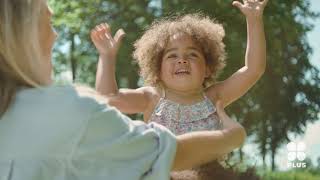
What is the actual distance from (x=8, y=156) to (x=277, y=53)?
7.11 meters

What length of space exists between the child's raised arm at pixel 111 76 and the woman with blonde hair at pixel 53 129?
1000mm

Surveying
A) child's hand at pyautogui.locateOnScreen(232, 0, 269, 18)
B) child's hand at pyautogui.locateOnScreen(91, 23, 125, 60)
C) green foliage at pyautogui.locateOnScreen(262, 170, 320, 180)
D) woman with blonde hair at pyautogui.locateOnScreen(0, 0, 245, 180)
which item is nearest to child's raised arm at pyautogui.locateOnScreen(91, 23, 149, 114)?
child's hand at pyautogui.locateOnScreen(91, 23, 125, 60)

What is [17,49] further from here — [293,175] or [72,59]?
[72,59]

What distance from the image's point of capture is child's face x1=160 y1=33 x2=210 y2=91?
6.82ft

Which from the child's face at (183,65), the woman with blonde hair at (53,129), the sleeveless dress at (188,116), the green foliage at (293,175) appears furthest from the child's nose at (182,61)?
the green foliage at (293,175)

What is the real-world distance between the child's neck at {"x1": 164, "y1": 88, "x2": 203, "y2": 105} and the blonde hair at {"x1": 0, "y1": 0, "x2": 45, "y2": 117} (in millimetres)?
1213

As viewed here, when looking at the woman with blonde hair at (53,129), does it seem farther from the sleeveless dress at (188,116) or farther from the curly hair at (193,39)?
the curly hair at (193,39)

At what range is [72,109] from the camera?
868 mm

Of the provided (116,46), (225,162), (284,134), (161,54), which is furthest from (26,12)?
(284,134)

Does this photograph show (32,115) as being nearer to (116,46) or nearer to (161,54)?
(116,46)

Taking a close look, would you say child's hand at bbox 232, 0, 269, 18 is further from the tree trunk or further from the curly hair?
the tree trunk

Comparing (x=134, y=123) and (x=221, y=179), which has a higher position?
(x=134, y=123)

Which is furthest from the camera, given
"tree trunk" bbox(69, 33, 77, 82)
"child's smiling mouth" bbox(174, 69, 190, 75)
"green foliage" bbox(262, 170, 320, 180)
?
"tree trunk" bbox(69, 33, 77, 82)

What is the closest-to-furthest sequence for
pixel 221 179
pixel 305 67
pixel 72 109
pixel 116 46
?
pixel 72 109 < pixel 221 179 < pixel 116 46 < pixel 305 67
